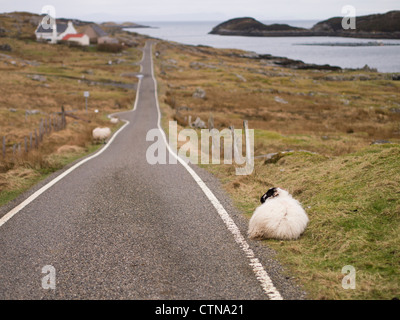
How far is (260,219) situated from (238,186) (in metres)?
3.09

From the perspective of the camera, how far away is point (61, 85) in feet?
186

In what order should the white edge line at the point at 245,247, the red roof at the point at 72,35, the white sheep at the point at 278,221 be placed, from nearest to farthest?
the white edge line at the point at 245,247
the white sheep at the point at 278,221
the red roof at the point at 72,35

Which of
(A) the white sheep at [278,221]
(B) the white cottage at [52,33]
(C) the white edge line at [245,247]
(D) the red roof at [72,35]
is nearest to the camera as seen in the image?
(C) the white edge line at [245,247]

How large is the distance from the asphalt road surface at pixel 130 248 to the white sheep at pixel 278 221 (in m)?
0.23

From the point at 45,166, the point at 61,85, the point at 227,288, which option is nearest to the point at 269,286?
the point at 227,288

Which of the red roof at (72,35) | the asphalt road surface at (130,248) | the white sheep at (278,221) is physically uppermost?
the red roof at (72,35)

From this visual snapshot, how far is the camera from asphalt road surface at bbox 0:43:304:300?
4.12m

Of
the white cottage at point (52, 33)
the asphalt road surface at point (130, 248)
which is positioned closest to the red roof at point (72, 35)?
the white cottage at point (52, 33)

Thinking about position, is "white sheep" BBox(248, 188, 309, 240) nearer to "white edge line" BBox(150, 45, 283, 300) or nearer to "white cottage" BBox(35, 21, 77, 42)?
"white edge line" BBox(150, 45, 283, 300)

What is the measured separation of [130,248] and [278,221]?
Answer: 7.03 feet

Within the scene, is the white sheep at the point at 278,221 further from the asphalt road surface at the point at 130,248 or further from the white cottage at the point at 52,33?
the white cottage at the point at 52,33

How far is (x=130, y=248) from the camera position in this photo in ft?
17.2

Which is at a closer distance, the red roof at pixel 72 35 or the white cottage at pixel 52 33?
Answer: the red roof at pixel 72 35

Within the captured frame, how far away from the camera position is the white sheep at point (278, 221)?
18.0ft
